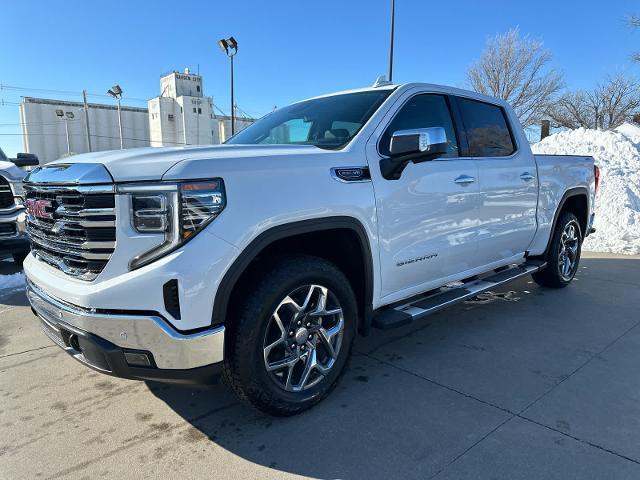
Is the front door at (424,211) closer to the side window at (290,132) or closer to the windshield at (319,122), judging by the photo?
the windshield at (319,122)

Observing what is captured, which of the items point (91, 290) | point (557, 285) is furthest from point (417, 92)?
point (557, 285)

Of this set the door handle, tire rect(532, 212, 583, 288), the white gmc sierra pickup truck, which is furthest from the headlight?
Answer: tire rect(532, 212, 583, 288)

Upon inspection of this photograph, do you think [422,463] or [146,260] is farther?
[422,463]

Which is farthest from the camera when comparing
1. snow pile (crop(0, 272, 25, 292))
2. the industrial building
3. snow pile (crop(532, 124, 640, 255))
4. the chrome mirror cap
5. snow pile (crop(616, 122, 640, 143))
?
the industrial building

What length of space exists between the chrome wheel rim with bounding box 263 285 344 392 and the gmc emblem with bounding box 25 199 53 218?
1385mm

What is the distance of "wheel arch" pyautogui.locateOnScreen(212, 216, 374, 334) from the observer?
7.43ft

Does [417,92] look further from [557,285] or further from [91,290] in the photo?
[557,285]

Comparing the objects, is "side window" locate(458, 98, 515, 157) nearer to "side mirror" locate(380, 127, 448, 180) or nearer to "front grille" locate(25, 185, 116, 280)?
"side mirror" locate(380, 127, 448, 180)

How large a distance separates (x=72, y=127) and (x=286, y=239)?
85543 mm

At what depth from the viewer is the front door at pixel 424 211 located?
3.03m

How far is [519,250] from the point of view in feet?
15.3

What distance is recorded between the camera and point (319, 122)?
139 inches

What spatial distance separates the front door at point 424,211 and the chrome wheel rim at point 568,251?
213 centimetres

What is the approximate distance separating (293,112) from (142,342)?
95.2 inches
